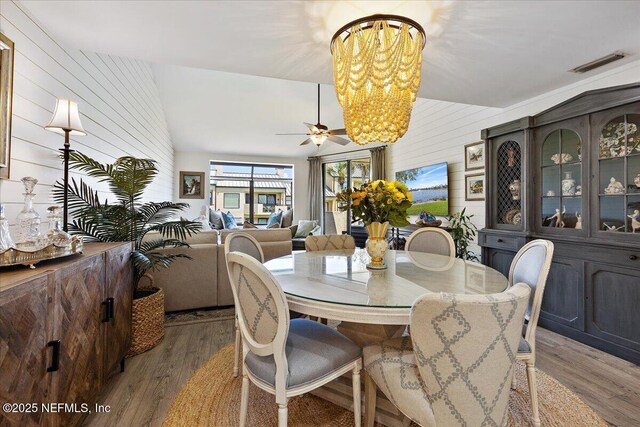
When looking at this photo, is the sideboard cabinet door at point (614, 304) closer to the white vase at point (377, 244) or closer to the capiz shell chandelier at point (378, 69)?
the white vase at point (377, 244)

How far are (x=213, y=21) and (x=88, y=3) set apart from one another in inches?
26.5

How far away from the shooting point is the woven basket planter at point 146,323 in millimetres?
2352

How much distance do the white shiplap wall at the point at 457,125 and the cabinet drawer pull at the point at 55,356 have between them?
13.5 feet

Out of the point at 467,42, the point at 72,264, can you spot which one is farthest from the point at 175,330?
the point at 467,42

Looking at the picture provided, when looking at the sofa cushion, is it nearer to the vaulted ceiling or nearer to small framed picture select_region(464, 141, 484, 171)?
the vaulted ceiling

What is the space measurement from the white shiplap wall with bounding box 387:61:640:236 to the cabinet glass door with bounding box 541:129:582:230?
48cm

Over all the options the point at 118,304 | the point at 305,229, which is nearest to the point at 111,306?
the point at 118,304

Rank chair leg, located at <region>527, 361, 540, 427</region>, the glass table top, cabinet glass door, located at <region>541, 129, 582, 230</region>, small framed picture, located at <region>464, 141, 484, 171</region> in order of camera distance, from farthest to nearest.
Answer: small framed picture, located at <region>464, 141, 484, 171</region> → cabinet glass door, located at <region>541, 129, 582, 230</region> → chair leg, located at <region>527, 361, 540, 427</region> → the glass table top

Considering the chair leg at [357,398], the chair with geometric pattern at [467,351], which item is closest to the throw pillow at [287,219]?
the chair leg at [357,398]

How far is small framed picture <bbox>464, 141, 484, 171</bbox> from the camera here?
12.5 feet

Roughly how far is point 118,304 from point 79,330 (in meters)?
0.55

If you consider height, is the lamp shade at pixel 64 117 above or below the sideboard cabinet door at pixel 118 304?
above

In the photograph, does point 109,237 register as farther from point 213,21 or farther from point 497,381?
point 497,381

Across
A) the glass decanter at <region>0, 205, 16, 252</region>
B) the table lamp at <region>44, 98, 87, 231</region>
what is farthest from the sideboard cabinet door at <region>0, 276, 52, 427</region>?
the table lamp at <region>44, 98, 87, 231</region>
